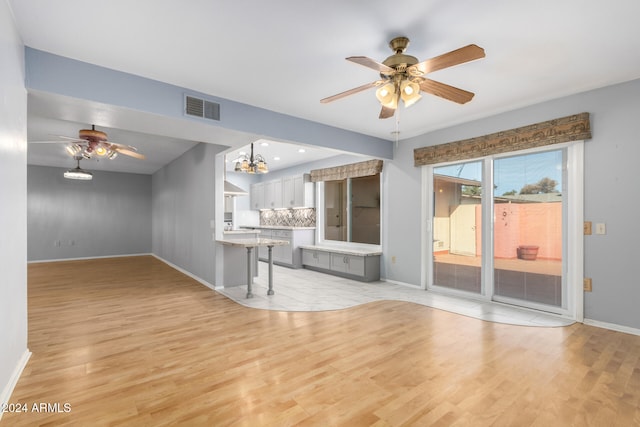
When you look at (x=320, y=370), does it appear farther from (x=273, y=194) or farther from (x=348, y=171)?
(x=273, y=194)

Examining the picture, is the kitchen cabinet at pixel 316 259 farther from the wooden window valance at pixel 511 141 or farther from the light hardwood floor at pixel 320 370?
the wooden window valance at pixel 511 141

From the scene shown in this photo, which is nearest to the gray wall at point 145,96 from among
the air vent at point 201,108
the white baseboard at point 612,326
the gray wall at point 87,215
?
the air vent at point 201,108

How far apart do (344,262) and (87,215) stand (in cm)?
815

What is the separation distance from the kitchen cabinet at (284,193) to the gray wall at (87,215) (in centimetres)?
377

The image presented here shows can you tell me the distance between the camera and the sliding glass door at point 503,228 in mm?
3861

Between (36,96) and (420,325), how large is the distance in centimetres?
444

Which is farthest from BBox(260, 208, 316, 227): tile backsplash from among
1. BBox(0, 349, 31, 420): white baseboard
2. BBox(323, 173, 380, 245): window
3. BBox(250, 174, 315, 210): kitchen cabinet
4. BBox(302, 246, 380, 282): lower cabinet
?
BBox(0, 349, 31, 420): white baseboard

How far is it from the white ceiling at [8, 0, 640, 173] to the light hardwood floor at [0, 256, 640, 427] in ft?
7.73

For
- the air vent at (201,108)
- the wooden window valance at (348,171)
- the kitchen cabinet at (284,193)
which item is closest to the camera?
the air vent at (201,108)

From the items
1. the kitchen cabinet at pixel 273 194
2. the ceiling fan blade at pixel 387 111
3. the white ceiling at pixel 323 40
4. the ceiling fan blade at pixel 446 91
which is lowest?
the kitchen cabinet at pixel 273 194

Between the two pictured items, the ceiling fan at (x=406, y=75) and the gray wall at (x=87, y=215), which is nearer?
the ceiling fan at (x=406, y=75)

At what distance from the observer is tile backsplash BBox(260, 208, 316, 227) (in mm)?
7961

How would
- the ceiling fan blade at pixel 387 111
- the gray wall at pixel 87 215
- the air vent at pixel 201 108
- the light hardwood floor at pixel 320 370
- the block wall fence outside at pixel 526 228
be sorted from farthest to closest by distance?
1. the gray wall at pixel 87 215
2. the block wall fence outside at pixel 526 228
3. the air vent at pixel 201 108
4. the ceiling fan blade at pixel 387 111
5. the light hardwood floor at pixel 320 370

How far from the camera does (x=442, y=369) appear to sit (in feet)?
8.03
